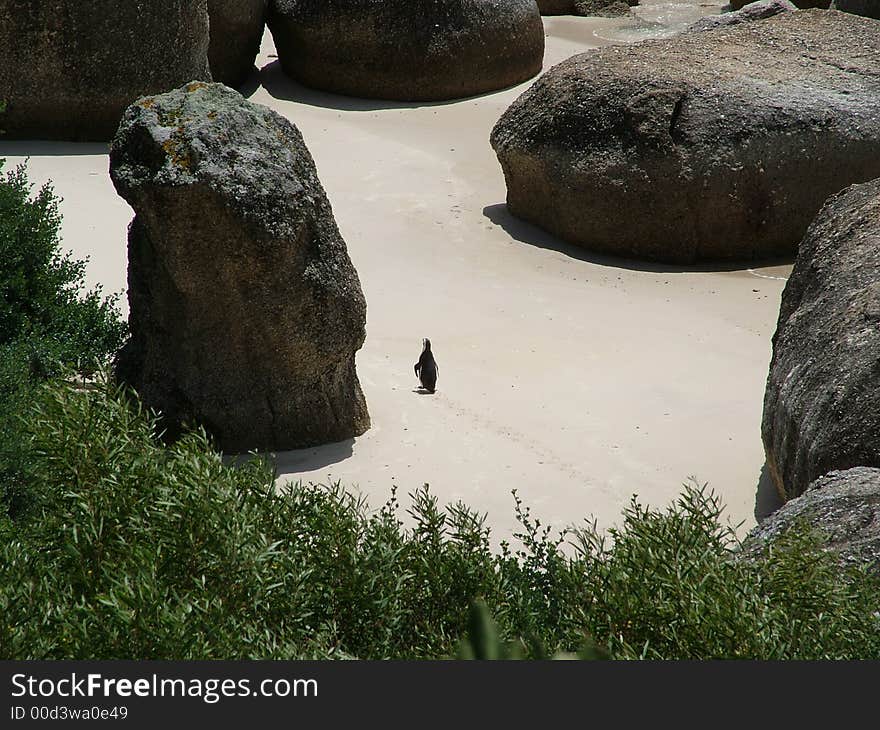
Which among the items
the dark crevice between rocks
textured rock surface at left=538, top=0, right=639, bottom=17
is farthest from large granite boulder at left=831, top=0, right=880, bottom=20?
the dark crevice between rocks

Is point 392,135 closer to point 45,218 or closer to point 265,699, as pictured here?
point 45,218

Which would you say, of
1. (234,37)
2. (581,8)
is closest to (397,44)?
(234,37)

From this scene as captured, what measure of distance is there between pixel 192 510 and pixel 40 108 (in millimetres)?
8943

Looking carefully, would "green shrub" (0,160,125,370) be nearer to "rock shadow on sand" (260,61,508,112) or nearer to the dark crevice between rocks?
the dark crevice between rocks

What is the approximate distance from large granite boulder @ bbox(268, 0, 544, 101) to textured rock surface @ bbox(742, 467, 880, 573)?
436 inches

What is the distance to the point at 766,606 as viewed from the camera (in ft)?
11.4

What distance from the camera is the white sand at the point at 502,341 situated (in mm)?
6508

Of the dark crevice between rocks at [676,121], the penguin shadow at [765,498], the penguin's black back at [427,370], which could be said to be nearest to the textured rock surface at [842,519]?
the penguin shadow at [765,498]

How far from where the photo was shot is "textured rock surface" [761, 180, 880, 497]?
5223 mm

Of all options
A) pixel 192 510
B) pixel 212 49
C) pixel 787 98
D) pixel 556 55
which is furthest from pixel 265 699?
pixel 556 55

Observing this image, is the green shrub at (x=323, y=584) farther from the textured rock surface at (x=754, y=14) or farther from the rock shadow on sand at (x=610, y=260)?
the textured rock surface at (x=754, y=14)

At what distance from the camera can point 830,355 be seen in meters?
5.64

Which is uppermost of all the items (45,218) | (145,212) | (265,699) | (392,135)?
(265,699)

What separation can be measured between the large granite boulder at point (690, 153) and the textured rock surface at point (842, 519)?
607 centimetres
